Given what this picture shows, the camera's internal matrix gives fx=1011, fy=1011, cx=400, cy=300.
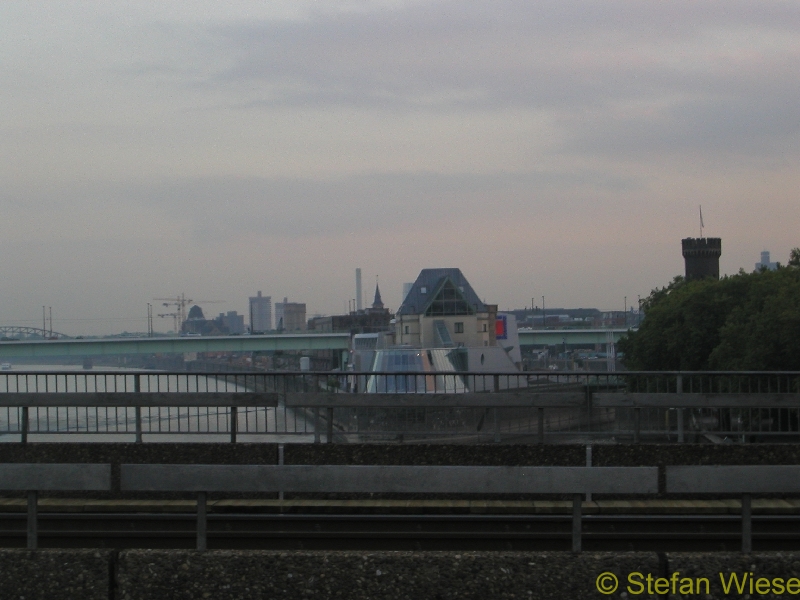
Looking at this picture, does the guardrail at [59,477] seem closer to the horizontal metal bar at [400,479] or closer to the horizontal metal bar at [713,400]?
the horizontal metal bar at [400,479]

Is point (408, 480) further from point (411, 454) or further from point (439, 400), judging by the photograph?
point (439, 400)

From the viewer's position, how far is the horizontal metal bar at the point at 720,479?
6.44 m

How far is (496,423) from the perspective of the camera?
12953 millimetres

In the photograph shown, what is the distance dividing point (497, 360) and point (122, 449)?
8304cm

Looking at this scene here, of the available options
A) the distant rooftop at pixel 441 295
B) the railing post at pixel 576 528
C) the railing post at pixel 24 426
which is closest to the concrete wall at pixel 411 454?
the railing post at pixel 24 426

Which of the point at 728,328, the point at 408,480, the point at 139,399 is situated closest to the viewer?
the point at 408,480

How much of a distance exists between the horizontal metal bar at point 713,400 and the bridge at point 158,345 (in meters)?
78.7

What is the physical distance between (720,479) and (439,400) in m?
6.20

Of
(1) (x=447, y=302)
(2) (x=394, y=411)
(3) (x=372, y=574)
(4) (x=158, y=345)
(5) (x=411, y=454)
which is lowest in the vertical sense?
(4) (x=158, y=345)

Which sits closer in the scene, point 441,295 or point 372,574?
point 372,574

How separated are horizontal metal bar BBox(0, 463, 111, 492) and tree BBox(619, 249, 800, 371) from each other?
48830mm

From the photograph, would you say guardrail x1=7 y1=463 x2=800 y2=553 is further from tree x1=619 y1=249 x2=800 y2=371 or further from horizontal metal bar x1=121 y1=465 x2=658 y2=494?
tree x1=619 y1=249 x2=800 y2=371

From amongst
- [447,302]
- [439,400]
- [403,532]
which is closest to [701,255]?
[447,302]

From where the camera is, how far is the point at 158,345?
99.7 m
